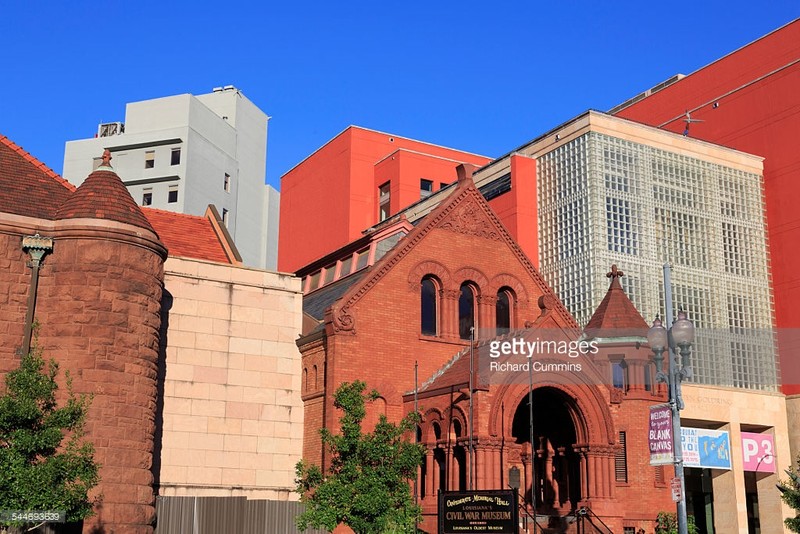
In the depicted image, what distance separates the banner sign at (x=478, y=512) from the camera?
23.2 metres

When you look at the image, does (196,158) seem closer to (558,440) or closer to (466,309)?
(466,309)

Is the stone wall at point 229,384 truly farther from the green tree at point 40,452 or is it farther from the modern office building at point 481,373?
the green tree at point 40,452

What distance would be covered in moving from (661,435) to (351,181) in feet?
179

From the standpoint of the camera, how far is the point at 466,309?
38.7m

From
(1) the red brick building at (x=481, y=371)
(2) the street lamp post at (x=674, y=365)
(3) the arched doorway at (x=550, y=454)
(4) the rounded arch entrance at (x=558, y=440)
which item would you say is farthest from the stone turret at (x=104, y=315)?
(3) the arched doorway at (x=550, y=454)

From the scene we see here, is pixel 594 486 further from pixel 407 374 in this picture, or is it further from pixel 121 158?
pixel 121 158

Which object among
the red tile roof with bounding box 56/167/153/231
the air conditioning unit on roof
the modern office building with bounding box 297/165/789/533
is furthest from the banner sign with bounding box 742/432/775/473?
the air conditioning unit on roof

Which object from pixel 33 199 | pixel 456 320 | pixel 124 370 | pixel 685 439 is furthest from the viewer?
pixel 685 439

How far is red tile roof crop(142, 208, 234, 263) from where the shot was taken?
38.6m

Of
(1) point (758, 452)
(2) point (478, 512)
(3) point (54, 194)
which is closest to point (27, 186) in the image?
(3) point (54, 194)

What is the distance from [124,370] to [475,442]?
11.7 meters

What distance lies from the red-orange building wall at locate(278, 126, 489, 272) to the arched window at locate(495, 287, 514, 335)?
103 feet

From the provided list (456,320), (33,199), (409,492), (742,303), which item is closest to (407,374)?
(456,320)

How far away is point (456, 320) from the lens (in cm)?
3762
